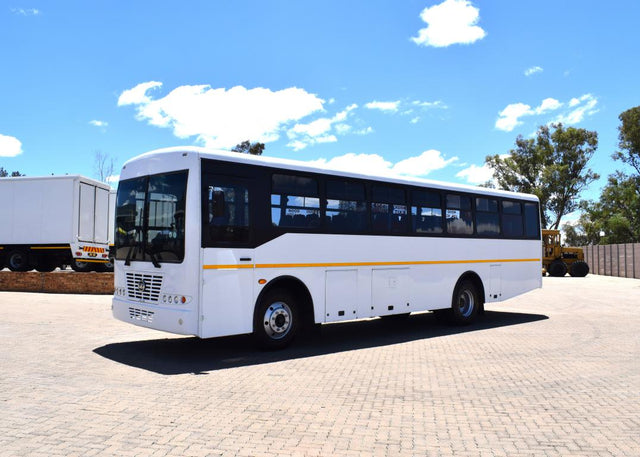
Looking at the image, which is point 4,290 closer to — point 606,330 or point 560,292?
point 606,330

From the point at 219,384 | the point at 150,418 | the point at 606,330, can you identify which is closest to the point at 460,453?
the point at 150,418

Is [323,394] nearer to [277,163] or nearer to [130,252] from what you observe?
[277,163]

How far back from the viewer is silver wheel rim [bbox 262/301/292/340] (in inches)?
361

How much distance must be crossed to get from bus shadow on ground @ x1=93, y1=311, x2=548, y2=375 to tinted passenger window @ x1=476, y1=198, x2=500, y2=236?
7.65 feet

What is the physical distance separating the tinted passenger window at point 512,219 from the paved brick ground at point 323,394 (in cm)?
348

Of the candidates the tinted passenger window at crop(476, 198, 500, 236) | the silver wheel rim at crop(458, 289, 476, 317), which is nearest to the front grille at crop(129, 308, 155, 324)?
the silver wheel rim at crop(458, 289, 476, 317)

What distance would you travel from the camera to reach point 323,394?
6.62 m

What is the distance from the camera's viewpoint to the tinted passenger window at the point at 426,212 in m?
12.1

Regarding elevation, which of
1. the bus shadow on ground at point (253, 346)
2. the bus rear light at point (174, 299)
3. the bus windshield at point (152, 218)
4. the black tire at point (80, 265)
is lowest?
the bus shadow on ground at point (253, 346)

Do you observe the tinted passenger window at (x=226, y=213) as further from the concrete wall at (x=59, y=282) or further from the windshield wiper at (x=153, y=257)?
the concrete wall at (x=59, y=282)

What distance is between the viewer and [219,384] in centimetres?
712

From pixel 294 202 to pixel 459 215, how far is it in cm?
527

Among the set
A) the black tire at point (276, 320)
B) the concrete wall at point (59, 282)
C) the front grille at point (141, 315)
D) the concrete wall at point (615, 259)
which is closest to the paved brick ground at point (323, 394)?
the black tire at point (276, 320)

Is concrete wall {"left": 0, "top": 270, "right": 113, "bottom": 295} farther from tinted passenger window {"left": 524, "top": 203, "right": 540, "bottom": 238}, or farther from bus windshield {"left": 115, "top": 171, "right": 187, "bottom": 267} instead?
tinted passenger window {"left": 524, "top": 203, "right": 540, "bottom": 238}
